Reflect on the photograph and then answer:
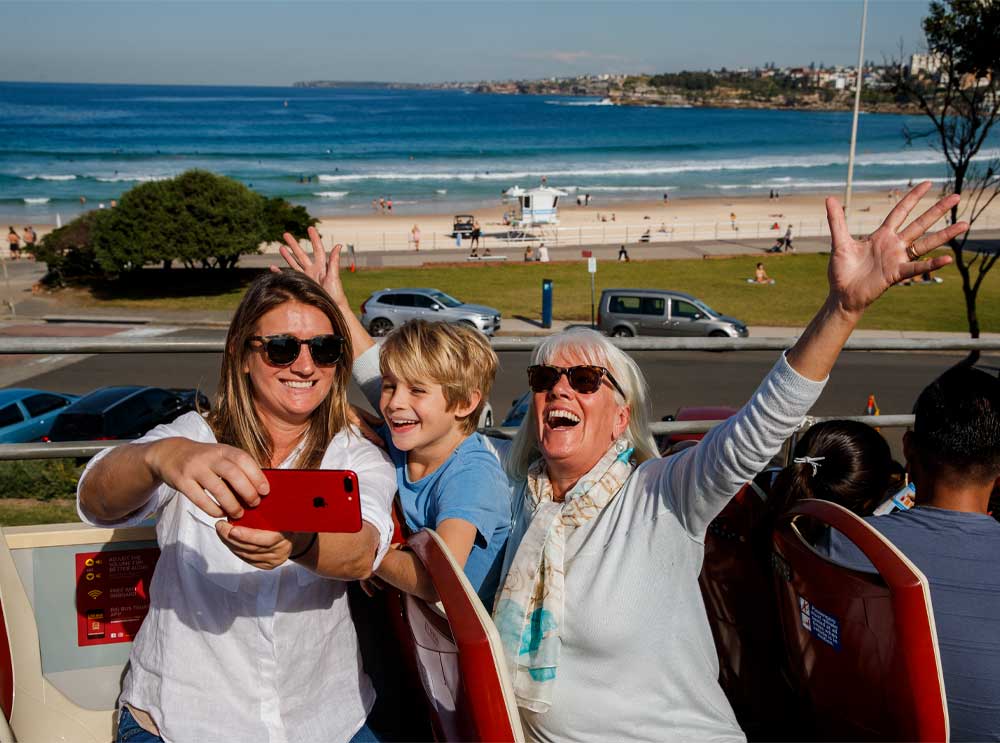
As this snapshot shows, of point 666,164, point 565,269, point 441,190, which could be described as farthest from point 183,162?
point 565,269

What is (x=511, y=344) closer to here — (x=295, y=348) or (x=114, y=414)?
(x=295, y=348)

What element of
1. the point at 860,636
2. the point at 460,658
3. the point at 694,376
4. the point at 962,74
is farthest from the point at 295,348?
the point at 694,376

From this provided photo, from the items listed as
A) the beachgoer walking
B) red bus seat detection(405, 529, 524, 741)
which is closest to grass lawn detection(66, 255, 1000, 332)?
the beachgoer walking

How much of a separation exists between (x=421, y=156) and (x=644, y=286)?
69037mm

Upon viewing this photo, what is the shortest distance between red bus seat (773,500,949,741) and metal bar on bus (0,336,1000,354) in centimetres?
86

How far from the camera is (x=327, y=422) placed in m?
2.58

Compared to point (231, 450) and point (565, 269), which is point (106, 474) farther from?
point (565, 269)

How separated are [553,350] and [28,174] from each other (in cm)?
8525

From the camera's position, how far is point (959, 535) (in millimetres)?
2414

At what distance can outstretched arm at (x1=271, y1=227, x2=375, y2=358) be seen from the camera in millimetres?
3125

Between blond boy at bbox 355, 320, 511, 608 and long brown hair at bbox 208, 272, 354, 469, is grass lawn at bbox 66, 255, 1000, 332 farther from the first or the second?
long brown hair at bbox 208, 272, 354, 469

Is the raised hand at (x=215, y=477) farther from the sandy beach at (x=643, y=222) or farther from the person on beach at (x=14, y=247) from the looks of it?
the person on beach at (x=14, y=247)

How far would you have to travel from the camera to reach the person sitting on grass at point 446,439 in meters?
2.57

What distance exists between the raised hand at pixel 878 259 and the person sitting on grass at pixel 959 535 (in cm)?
47
